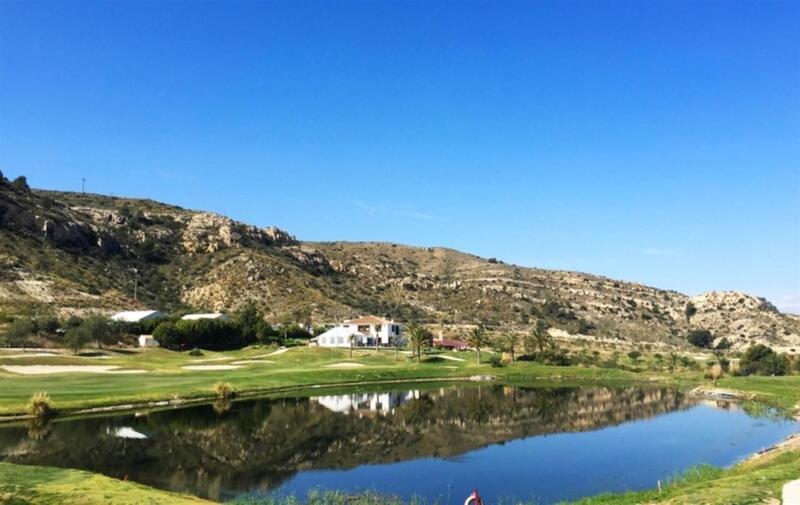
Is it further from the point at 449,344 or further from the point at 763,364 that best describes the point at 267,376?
the point at 763,364

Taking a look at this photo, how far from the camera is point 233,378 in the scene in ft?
209

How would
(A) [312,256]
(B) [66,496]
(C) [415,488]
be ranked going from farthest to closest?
(A) [312,256]
(C) [415,488]
(B) [66,496]

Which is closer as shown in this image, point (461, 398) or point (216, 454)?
point (216, 454)

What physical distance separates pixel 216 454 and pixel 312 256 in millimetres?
136100

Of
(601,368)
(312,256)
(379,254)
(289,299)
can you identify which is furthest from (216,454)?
(379,254)

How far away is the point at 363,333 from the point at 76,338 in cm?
5000

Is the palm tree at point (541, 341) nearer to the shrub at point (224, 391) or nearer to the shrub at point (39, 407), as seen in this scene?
the shrub at point (224, 391)

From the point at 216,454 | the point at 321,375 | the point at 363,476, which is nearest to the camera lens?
the point at 363,476

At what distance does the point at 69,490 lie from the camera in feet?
70.9

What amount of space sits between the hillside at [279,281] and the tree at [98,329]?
15.3 metres

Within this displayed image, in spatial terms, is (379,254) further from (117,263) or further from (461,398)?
(461,398)

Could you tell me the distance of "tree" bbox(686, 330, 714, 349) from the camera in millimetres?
142250

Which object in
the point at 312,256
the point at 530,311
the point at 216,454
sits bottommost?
the point at 216,454

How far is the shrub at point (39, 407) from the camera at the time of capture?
1628 inches
